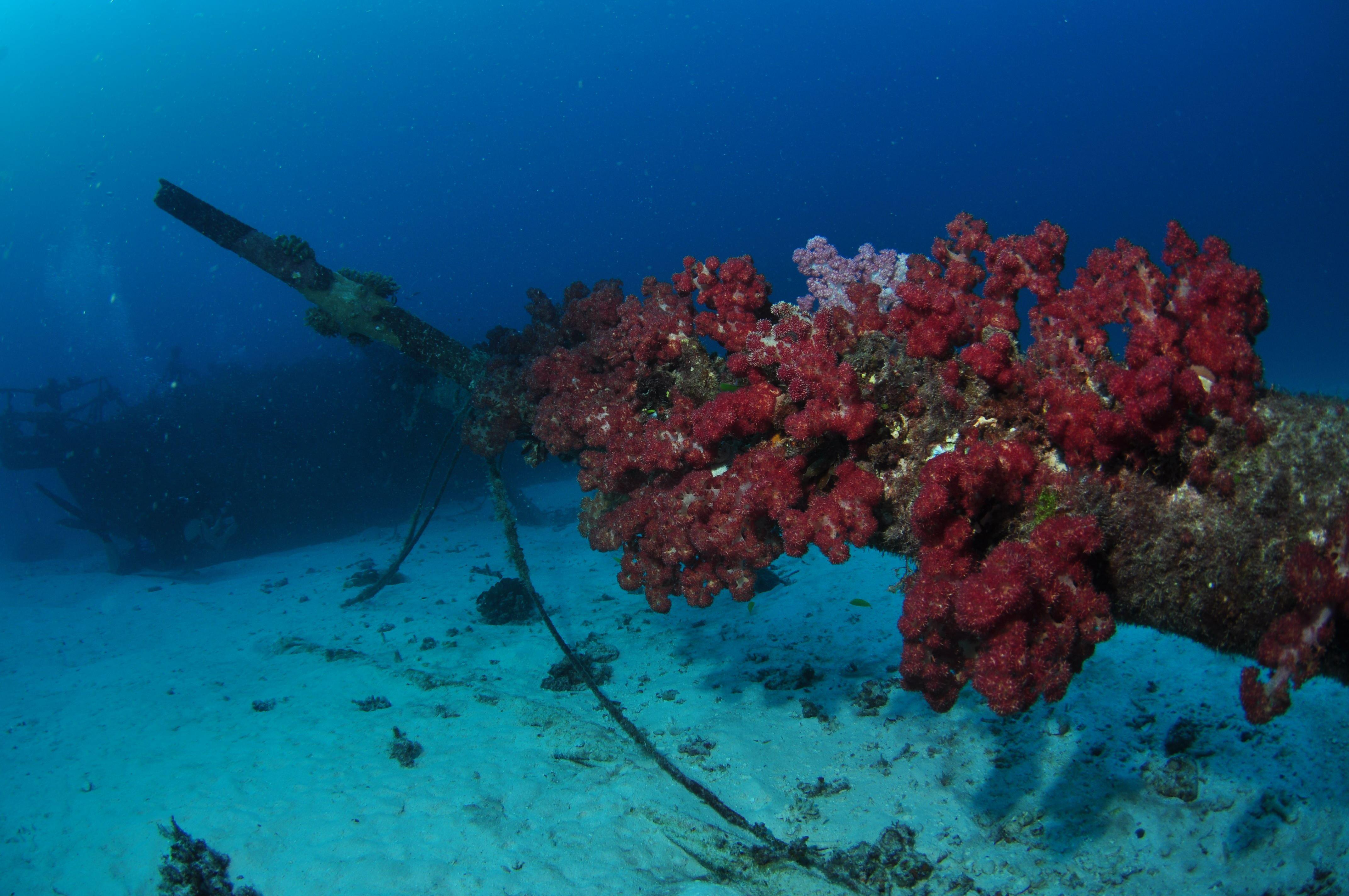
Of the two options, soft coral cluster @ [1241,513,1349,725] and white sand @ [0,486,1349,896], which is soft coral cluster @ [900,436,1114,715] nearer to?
soft coral cluster @ [1241,513,1349,725]

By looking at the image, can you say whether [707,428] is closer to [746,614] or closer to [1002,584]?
[1002,584]

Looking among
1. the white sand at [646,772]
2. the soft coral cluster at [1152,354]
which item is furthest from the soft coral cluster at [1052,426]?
the white sand at [646,772]

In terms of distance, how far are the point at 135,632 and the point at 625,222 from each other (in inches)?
5026

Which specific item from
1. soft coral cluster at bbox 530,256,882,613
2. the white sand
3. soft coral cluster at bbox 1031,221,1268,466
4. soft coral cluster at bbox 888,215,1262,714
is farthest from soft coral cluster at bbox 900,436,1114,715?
the white sand

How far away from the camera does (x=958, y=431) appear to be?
2654 mm

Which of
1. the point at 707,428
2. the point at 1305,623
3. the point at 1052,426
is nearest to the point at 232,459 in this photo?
the point at 707,428

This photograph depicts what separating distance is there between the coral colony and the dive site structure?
0.5 inches

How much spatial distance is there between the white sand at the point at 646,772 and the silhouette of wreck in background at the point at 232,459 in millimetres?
8134

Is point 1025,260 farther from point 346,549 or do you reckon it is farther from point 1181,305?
point 346,549

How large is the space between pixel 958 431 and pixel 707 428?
4.18ft

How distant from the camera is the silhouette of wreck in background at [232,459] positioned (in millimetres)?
15328

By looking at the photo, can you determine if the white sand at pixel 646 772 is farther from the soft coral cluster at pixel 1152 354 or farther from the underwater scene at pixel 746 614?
the soft coral cluster at pixel 1152 354

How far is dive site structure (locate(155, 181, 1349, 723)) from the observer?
80.0 inches

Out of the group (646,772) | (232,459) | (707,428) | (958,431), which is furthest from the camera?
(232,459)
